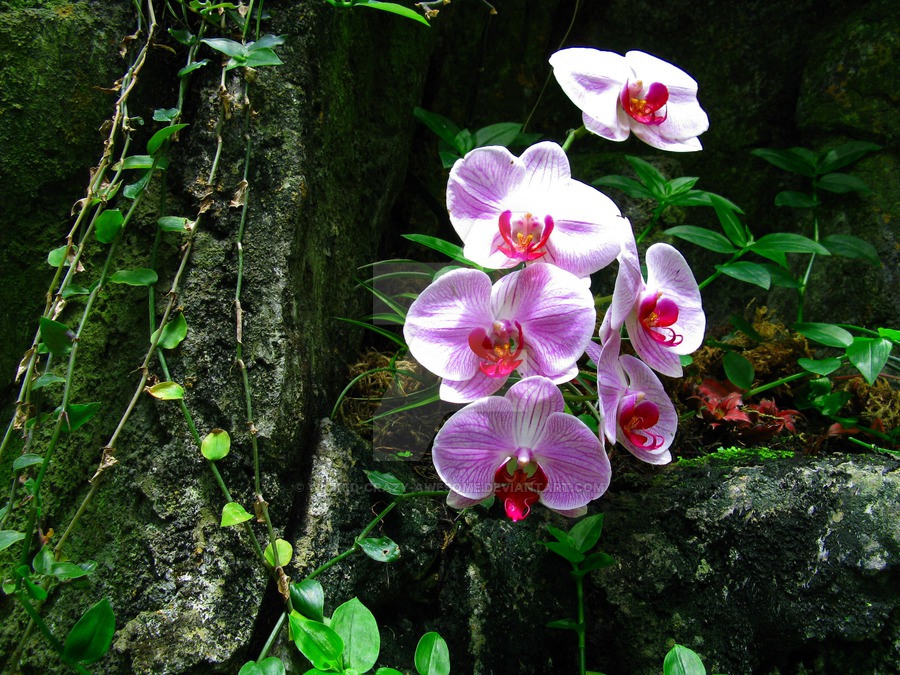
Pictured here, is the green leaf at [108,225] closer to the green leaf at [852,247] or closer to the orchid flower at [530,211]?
the orchid flower at [530,211]

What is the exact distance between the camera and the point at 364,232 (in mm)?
1714

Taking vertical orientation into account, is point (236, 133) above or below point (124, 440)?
above

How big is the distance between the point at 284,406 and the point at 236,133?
1.87ft

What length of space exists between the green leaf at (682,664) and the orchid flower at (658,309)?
462mm

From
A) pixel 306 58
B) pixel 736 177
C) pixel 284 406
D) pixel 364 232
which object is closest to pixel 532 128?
pixel 736 177

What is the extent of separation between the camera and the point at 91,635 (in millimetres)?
914

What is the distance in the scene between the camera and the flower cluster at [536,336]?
3.26 feet

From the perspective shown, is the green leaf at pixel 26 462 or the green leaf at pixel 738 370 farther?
the green leaf at pixel 738 370

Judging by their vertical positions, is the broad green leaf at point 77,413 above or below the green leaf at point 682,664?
above

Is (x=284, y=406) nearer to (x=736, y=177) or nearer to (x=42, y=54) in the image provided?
(x=42, y=54)

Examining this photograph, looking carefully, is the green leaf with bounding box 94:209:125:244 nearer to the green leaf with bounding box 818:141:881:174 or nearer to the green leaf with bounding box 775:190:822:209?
the green leaf with bounding box 775:190:822:209

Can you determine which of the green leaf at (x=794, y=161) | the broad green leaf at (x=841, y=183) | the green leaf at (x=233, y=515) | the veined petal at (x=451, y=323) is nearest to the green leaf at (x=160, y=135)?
the veined petal at (x=451, y=323)

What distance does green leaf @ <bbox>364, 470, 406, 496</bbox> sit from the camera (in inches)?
48.9

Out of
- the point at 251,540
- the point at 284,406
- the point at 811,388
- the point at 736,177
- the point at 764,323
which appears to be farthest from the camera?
the point at 736,177
